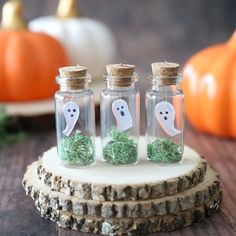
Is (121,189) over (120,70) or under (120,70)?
under

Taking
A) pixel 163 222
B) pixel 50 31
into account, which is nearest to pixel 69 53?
pixel 50 31

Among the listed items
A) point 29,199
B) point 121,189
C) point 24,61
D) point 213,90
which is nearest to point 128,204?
point 121,189

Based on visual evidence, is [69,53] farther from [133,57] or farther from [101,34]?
[133,57]

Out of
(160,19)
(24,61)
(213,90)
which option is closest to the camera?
(213,90)

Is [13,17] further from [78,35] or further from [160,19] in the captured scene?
[160,19]

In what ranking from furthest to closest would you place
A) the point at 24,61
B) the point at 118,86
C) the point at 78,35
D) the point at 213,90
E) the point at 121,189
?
the point at 78,35 → the point at 24,61 → the point at 213,90 → the point at 118,86 → the point at 121,189

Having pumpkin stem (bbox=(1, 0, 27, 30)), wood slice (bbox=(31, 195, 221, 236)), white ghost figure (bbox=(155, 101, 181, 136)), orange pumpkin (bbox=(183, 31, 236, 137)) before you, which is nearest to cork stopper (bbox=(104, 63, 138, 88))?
white ghost figure (bbox=(155, 101, 181, 136))

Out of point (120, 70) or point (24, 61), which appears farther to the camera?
point (24, 61)
